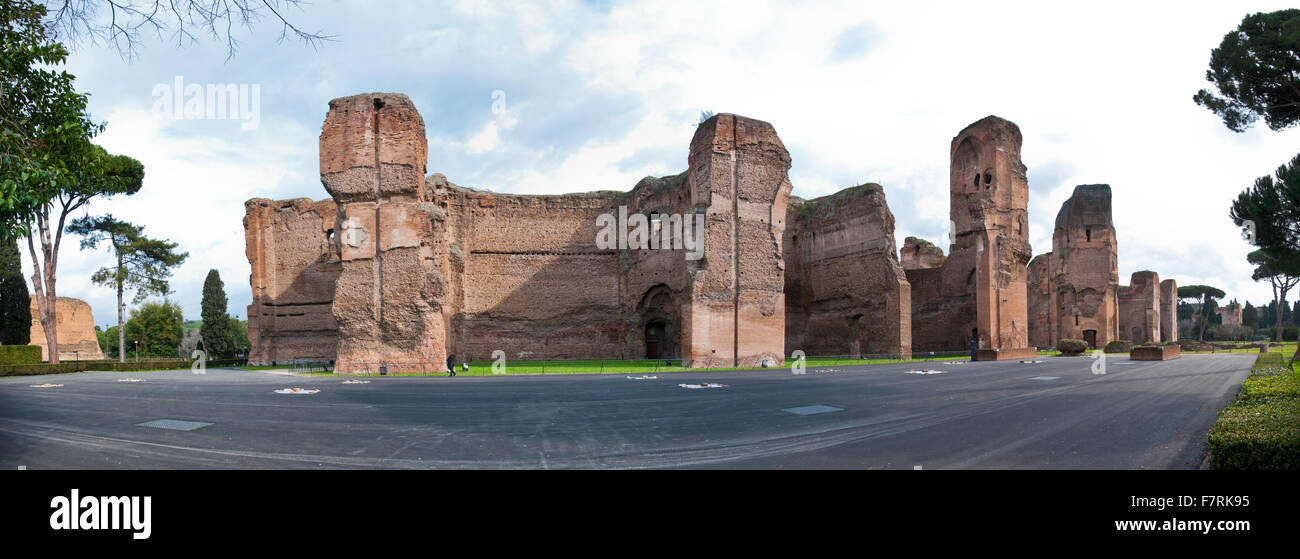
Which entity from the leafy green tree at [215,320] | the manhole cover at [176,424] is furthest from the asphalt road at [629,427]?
the leafy green tree at [215,320]

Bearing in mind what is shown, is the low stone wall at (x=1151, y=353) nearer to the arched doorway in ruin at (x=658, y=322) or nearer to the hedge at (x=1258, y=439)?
the arched doorway in ruin at (x=658, y=322)

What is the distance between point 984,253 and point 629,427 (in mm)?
25194

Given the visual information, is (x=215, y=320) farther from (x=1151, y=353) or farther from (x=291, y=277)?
(x=1151, y=353)

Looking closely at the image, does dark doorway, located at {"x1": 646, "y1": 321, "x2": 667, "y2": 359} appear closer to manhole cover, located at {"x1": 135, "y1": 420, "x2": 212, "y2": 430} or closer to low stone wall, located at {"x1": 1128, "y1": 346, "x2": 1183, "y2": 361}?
low stone wall, located at {"x1": 1128, "y1": 346, "x2": 1183, "y2": 361}

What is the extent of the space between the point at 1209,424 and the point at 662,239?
20.1 metres

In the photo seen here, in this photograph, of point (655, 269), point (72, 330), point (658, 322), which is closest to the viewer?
point (655, 269)

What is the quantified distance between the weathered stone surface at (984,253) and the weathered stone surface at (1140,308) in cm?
2341

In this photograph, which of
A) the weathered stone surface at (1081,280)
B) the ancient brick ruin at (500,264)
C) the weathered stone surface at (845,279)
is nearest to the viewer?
the ancient brick ruin at (500,264)

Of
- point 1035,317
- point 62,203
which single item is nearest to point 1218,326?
point 1035,317

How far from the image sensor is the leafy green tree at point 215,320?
3278 centimetres

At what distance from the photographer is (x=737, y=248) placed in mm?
20344

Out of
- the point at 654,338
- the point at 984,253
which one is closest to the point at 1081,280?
the point at 984,253
